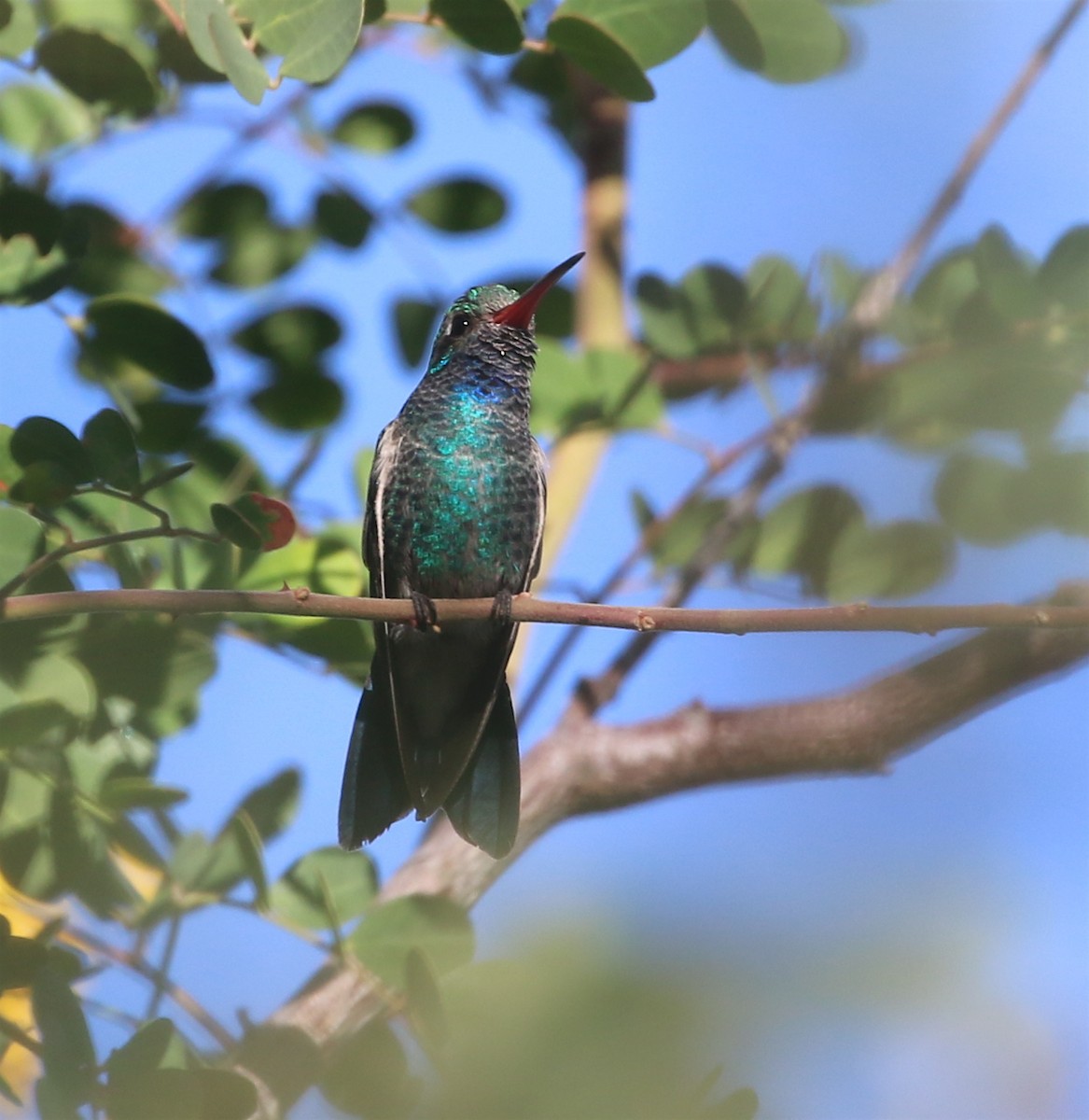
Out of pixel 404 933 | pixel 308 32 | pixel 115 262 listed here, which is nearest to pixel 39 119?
pixel 115 262

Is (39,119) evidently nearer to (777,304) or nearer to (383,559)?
(383,559)

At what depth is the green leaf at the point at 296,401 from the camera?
300 cm

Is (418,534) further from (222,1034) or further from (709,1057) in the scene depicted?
(709,1057)

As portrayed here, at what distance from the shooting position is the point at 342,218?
307cm

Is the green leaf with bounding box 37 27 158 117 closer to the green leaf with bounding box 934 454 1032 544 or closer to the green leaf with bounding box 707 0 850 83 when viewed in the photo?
the green leaf with bounding box 707 0 850 83

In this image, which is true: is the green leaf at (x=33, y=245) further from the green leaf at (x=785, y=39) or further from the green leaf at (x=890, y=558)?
the green leaf at (x=890, y=558)

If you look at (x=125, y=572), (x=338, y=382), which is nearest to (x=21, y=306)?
(x=125, y=572)

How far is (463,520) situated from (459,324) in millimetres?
618

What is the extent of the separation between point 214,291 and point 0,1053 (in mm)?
1873

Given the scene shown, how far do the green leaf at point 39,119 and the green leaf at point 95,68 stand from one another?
1.28 ft

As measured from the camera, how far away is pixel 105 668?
84.5 inches

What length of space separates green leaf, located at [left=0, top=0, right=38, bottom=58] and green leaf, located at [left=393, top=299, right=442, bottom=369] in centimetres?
116

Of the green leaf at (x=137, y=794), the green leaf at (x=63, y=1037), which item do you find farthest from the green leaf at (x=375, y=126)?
the green leaf at (x=63, y=1037)

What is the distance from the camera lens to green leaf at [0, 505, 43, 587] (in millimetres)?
1973
